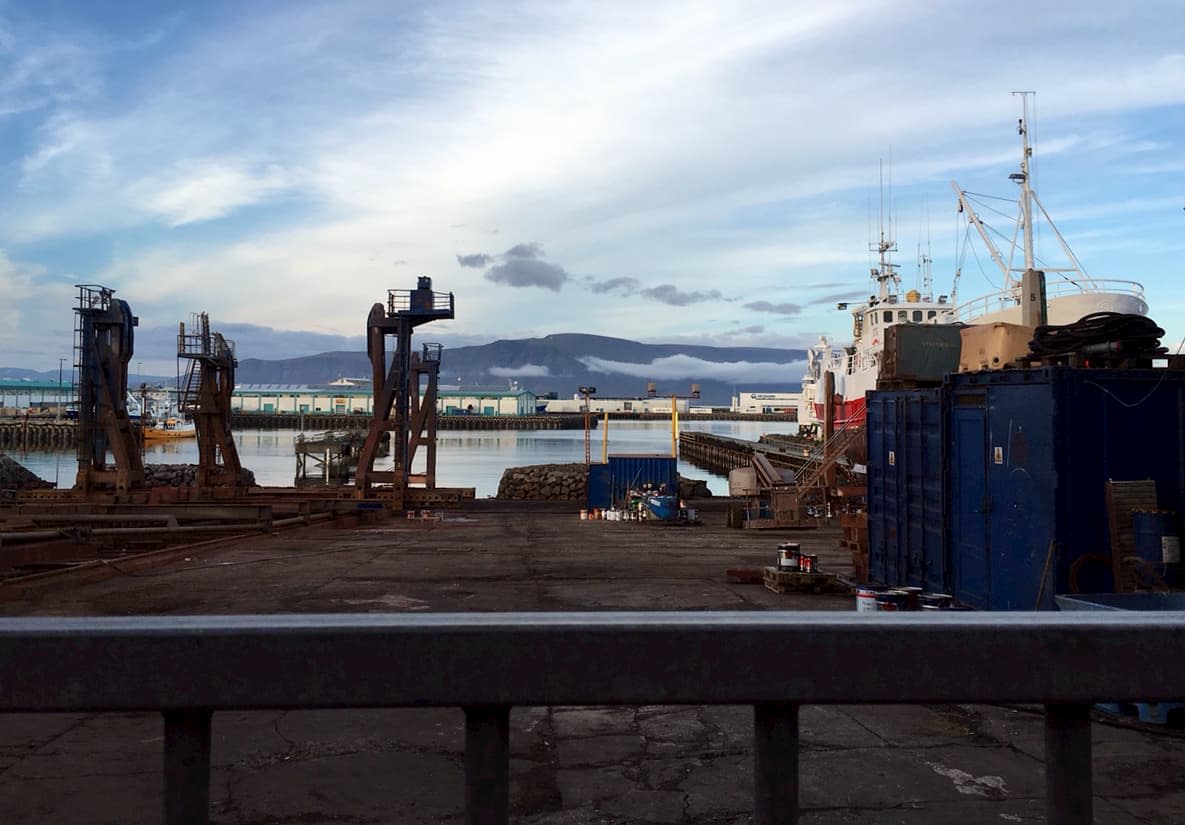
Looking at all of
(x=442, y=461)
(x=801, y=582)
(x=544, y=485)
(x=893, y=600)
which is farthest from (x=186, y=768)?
(x=442, y=461)

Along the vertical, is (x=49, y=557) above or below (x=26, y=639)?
below

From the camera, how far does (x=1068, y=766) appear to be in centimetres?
191

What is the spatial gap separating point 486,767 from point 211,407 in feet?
106

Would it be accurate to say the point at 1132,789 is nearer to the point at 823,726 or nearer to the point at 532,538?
the point at 823,726

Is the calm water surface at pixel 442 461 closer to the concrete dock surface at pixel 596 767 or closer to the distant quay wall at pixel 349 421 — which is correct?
the distant quay wall at pixel 349 421

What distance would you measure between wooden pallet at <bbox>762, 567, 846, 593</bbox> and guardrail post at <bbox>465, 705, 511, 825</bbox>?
35.3 ft

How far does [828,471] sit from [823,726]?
19.6 meters

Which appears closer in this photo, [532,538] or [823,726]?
[823,726]

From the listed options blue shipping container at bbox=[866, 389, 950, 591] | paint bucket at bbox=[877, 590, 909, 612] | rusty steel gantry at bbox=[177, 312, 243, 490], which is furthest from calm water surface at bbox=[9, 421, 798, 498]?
paint bucket at bbox=[877, 590, 909, 612]

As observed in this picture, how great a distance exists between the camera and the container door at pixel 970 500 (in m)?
9.42

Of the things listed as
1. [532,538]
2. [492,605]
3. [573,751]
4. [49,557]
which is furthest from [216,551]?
[573,751]

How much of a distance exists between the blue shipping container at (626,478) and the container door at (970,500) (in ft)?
61.1

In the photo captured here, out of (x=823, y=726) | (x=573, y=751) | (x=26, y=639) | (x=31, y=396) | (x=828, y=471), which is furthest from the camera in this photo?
(x=31, y=396)

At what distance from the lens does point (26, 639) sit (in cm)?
175
